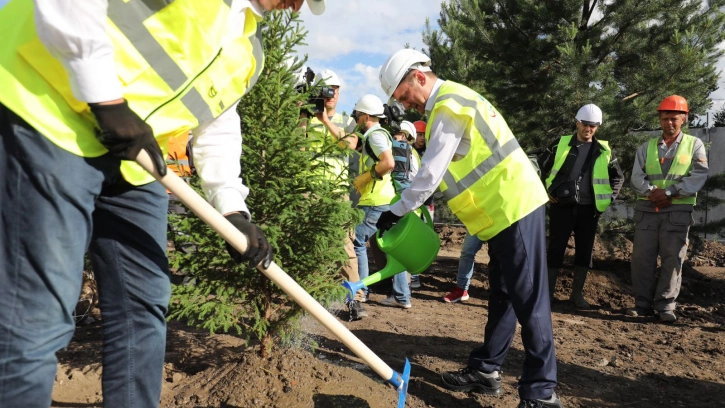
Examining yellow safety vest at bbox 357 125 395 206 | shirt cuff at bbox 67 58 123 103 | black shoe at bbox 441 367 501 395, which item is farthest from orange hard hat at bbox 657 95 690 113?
shirt cuff at bbox 67 58 123 103

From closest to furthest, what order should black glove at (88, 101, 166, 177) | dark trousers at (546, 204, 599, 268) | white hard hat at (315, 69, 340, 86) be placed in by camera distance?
black glove at (88, 101, 166, 177), white hard hat at (315, 69, 340, 86), dark trousers at (546, 204, 599, 268)

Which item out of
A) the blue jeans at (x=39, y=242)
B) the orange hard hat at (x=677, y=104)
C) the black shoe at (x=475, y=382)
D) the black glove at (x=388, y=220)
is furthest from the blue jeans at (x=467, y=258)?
the blue jeans at (x=39, y=242)

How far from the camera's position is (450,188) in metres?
3.41

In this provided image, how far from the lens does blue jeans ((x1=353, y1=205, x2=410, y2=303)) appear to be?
6.03 m

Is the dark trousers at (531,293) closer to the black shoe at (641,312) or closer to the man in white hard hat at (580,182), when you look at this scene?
the man in white hard hat at (580,182)

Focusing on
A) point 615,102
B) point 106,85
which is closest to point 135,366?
point 106,85

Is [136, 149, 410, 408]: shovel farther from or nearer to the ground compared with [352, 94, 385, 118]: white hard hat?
nearer to the ground

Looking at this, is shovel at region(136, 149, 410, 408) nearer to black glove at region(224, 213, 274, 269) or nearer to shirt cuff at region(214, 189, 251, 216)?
black glove at region(224, 213, 274, 269)

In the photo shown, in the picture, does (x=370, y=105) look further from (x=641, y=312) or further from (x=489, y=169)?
(x=641, y=312)

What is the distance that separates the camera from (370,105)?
6.27 metres

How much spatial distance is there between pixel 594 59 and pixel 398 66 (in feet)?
15.7

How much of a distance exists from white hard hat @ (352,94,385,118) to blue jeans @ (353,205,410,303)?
3.35 feet

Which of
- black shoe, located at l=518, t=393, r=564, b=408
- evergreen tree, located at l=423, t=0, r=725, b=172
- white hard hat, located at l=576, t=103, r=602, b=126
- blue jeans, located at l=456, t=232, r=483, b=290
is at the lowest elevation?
black shoe, located at l=518, t=393, r=564, b=408

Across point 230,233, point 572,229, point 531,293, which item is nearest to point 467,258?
point 572,229
